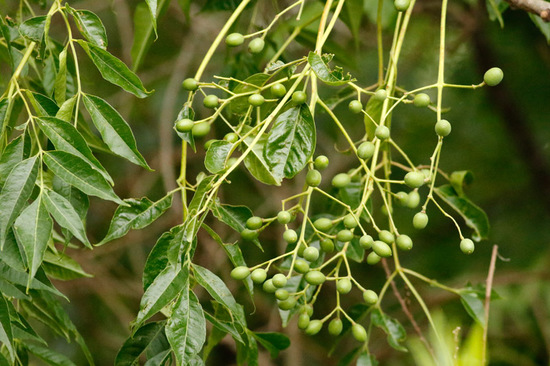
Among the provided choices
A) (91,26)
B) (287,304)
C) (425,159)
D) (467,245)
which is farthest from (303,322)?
(425,159)

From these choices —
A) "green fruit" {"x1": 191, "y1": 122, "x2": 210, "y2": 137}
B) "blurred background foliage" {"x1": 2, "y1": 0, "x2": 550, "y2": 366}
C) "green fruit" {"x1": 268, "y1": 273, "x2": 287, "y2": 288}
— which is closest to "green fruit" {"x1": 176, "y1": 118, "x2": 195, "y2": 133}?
"green fruit" {"x1": 191, "y1": 122, "x2": 210, "y2": 137}

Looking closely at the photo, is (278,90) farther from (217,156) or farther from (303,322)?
(303,322)

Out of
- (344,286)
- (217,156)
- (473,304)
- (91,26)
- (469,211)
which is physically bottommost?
(473,304)

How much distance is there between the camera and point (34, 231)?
2.50ft

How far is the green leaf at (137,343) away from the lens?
92 centimetres

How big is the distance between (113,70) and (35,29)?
0.13 m

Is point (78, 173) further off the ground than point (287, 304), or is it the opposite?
point (78, 173)

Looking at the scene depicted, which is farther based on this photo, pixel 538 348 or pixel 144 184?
pixel 144 184

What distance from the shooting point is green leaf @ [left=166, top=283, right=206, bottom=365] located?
2.58ft

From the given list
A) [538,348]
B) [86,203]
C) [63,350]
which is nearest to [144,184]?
[63,350]

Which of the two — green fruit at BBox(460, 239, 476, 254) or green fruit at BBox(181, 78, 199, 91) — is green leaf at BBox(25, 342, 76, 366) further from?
green fruit at BBox(460, 239, 476, 254)

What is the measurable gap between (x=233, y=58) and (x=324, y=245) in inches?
23.7

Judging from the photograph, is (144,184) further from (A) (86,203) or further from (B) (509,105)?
(A) (86,203)

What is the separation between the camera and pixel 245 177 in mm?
2646
